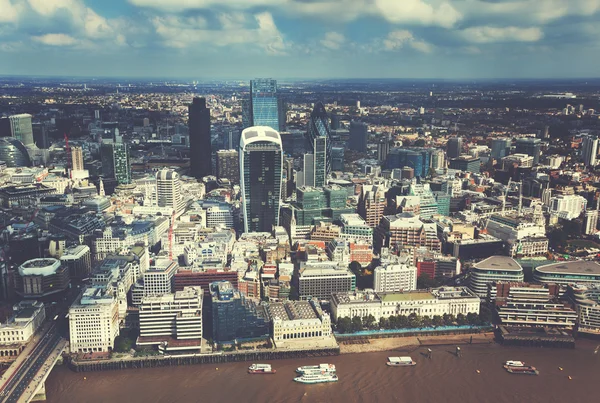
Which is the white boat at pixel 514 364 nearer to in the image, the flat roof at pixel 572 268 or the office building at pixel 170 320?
the flat roof at pixel 572 268

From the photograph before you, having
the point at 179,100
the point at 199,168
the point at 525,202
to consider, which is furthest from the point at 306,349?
the point at 179,100

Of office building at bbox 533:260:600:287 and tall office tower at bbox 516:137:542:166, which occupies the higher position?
tall office tower at bbox 516:137:542:166

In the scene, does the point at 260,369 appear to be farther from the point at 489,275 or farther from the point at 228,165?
the point at 228,165

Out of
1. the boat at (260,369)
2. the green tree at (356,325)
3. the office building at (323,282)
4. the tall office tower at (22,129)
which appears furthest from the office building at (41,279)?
the tall office tower at (22,129)

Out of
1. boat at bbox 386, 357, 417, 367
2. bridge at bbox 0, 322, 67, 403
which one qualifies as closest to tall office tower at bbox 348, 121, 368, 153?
boat at bbox 386, 357, 417, 367

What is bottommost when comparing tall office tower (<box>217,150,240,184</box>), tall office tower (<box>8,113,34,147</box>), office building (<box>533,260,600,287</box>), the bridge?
the bridge

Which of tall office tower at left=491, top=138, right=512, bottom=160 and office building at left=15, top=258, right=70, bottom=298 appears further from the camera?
tall office tower at left=491, top=138, right=512, bottom=160

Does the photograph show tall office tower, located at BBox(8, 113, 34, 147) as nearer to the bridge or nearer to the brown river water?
the bridge

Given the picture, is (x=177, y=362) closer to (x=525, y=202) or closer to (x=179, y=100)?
(x=525, y=202)
